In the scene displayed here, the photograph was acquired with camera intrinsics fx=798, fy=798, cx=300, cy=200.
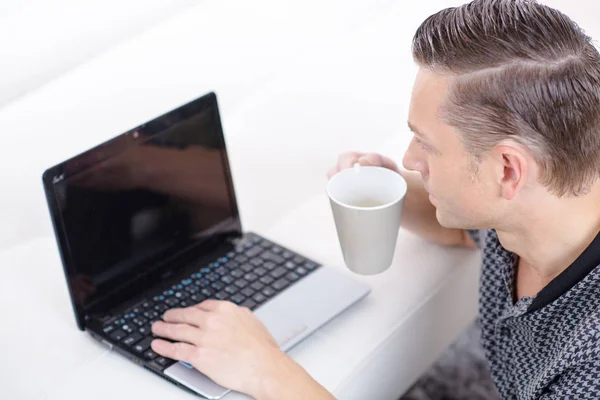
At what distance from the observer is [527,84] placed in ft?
2.48

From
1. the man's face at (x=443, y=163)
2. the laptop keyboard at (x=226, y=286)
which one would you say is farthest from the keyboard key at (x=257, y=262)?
the man's face at (x=443, y=163)

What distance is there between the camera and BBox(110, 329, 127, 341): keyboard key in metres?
0.88

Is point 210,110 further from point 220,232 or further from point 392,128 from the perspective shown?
point 392,128

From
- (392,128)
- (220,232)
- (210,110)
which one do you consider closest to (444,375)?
(392,128)

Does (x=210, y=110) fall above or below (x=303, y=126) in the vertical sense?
above

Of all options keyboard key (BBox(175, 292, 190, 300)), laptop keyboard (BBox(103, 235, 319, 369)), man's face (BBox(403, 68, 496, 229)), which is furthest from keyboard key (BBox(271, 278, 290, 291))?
man's face (BBox(403, 68, 496, 229))

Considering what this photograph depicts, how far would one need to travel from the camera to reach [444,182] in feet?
2.77

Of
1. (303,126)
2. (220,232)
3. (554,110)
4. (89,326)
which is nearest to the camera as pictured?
(554,110)

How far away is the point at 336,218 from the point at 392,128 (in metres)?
0.41

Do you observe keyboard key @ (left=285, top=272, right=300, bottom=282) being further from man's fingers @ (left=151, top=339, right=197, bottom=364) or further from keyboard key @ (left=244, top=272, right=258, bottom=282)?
man's fingers @ (left=151, top=339, right=197, bottom=364)

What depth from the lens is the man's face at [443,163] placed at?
810mm

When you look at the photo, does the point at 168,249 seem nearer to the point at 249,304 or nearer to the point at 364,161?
the point at 249,304

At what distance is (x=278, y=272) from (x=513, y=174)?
33cm

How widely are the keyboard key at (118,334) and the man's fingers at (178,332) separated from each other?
4 centimetres
